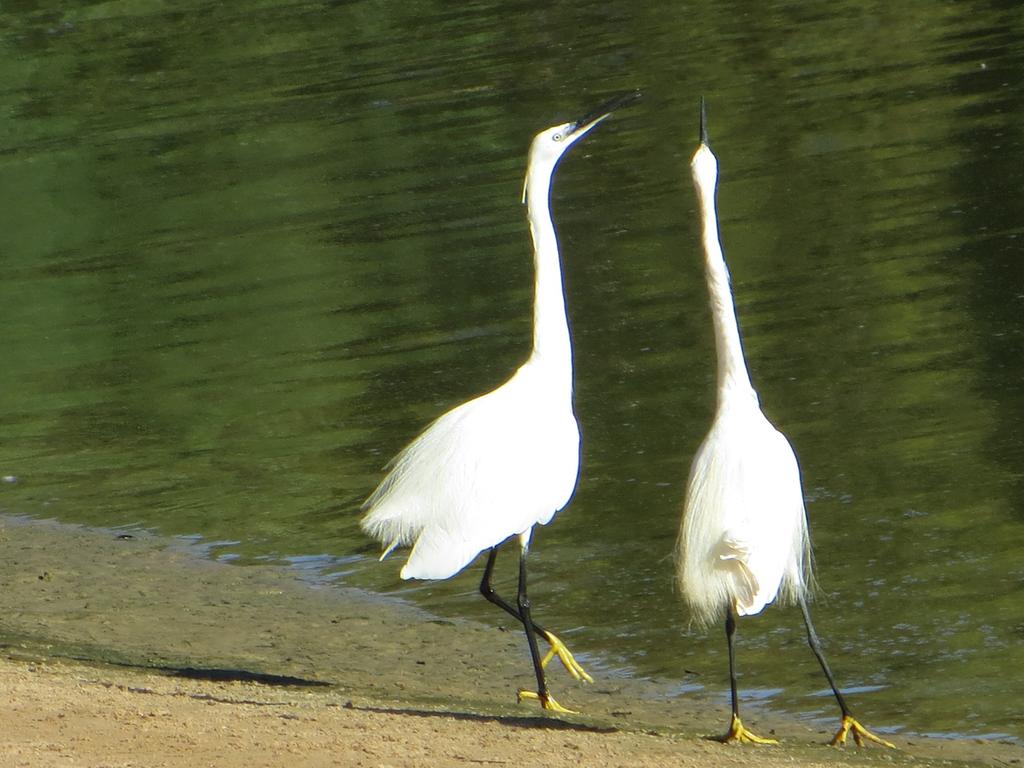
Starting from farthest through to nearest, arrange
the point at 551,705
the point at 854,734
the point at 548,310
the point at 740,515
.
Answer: the point at 548,310 < the point at 551,705 < the point at 854,734 < the point at 740,515

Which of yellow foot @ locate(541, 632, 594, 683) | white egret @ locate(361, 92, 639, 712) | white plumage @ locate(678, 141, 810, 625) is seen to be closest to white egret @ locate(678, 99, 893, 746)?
white plumage @ locate(678, 141, 810, 625)

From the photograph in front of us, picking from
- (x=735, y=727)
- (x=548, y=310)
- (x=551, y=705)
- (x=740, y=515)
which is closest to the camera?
(x=740, y=515)

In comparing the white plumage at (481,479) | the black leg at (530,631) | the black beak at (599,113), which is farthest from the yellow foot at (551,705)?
the black beak at (599,113)

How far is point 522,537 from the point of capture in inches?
239

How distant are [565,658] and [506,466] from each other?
38.5 inches

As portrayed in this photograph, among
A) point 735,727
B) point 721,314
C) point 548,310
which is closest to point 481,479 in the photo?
point 548,310

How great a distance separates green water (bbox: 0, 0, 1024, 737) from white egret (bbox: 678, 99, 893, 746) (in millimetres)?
674

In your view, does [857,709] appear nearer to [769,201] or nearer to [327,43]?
[769,201]

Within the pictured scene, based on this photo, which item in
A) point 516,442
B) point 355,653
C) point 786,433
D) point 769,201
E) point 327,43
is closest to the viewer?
point 516,442

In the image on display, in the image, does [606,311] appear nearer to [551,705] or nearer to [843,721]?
[551,705]

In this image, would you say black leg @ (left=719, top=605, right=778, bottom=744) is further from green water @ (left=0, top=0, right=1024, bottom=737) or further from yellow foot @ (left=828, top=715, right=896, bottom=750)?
green water @ (left=0, top=0, right=1024, bottom=737)

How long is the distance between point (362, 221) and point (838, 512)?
310 inches

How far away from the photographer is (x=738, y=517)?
5.38m

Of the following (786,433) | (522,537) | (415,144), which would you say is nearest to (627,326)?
(786,433)
